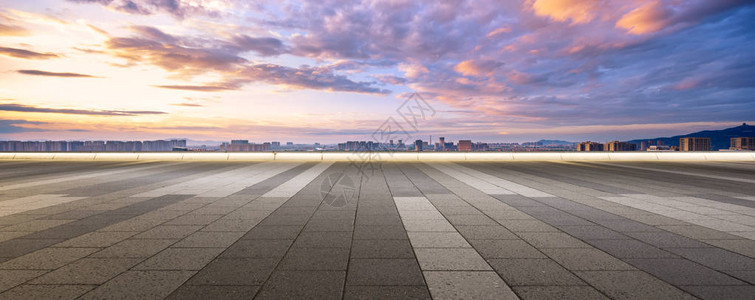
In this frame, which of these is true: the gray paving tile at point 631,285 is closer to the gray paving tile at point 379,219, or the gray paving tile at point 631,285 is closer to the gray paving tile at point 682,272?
the gray paving tile at point 682,272

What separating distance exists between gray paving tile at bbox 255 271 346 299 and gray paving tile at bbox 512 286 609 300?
2346mm

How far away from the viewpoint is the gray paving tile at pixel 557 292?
4219 mm

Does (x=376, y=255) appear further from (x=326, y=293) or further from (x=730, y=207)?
(x=730, y=207)

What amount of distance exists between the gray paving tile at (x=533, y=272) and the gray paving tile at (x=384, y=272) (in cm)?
127

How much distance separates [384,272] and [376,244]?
1.37 metres

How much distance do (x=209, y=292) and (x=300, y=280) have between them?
1134 mm

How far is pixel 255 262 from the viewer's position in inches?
213

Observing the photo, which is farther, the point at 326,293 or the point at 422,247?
the point at 422,247

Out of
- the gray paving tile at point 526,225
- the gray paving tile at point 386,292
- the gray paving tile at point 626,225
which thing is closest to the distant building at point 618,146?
the gray paving tile at point 626,225

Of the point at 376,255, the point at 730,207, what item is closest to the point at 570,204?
the point at 730,207

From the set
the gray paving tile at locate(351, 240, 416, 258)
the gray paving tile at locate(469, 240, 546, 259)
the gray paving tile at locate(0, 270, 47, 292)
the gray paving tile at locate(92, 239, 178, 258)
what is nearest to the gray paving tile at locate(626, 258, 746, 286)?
the gray paving tile at locate(469, 240, 546, 259)

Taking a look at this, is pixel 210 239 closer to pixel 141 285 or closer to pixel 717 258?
pixel 141 285

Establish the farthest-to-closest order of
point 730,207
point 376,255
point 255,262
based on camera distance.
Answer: point 730,207
point 376,255
point 255,262

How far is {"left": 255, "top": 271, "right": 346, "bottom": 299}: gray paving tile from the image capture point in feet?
13.9
